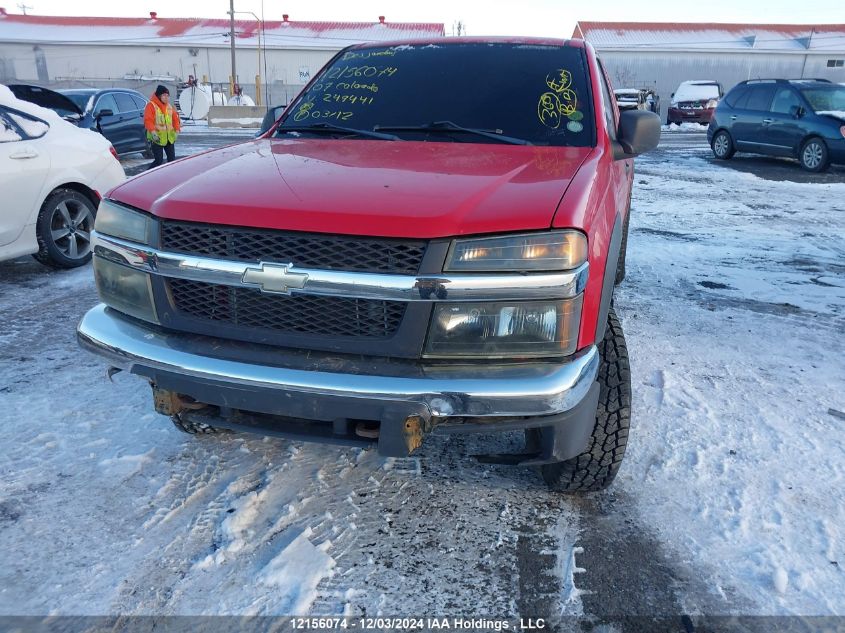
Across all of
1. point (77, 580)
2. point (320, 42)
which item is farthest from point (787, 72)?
point (77, 580)

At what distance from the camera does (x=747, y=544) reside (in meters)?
2.22

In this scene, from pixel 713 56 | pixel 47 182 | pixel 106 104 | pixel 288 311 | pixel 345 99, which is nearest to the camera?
pixel 288 311

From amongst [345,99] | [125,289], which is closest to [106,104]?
[345,99]

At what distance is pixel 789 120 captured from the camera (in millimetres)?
11727

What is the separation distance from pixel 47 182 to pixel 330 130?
10.8 ft

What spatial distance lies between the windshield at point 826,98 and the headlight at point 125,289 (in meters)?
12.7

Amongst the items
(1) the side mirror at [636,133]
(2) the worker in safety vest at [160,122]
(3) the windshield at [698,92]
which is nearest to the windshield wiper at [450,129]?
(1) the side mirror at [636,133]

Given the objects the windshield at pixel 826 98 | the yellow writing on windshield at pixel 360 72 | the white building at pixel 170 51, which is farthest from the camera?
the white building at pixel 170 51

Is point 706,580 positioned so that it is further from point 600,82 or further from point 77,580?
point 600,82

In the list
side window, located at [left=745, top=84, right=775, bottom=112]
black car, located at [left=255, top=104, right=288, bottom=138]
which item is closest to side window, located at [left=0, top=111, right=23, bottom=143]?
black car, located at [left=255, top=104, right=288, bottom=138]

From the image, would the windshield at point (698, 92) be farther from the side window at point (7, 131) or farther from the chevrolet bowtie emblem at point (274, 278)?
the chevrolet bowtie emblem at point (274, 278)

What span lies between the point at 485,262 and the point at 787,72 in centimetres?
4541

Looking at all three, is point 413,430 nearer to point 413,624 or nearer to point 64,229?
point 413,624

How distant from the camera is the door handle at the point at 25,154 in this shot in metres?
4.88
